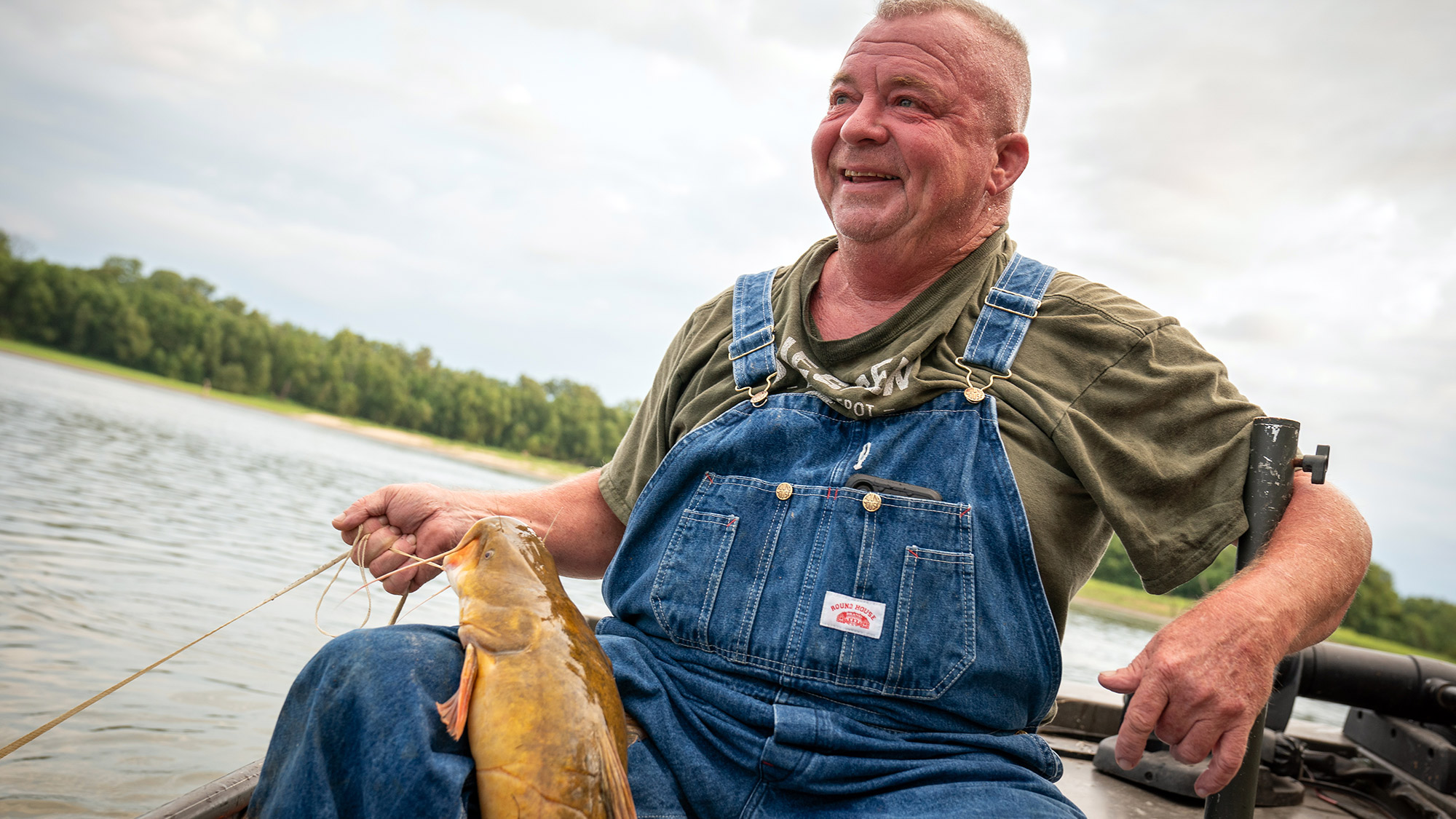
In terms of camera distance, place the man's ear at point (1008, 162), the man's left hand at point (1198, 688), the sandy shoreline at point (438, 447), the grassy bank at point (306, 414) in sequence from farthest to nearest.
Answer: the grassy bank at point (306, 414) → the sandy shoreline at point (438, 447) → the man's ear at point (1008, 162) → the man's left hand at point (1198, 688)

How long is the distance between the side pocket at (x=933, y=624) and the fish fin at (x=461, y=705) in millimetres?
792

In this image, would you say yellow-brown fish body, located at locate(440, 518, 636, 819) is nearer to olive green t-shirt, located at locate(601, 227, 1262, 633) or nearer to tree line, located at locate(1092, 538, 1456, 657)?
olive green t-shirt, located at locate(601, 227, 1262, 633)

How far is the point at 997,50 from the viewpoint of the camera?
2.19m

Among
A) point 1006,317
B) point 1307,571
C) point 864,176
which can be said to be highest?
point 864,176

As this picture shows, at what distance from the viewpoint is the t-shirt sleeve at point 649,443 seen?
2316mm

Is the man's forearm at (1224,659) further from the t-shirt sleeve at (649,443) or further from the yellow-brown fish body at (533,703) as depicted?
the t-shirt sleeve at (649,443)

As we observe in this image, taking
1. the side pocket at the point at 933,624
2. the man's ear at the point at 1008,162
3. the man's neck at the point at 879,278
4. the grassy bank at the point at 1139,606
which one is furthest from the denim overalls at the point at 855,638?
the grassy bank at the point at 1139,606

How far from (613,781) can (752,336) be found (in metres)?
1.18

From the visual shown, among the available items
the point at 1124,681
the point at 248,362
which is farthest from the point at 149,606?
the point at 248,362

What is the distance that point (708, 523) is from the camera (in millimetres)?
1895

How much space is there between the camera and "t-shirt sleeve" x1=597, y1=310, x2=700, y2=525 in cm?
232

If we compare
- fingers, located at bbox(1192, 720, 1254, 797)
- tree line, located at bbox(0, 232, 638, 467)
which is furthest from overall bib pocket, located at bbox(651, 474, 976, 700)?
tree line, located at bbox(0, 232, 638, 467)

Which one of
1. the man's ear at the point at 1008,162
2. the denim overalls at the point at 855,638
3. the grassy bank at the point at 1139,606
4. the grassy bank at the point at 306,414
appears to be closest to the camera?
the denim overalls at the point at 855,638

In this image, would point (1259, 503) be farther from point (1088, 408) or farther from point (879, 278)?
point (879, 278)
